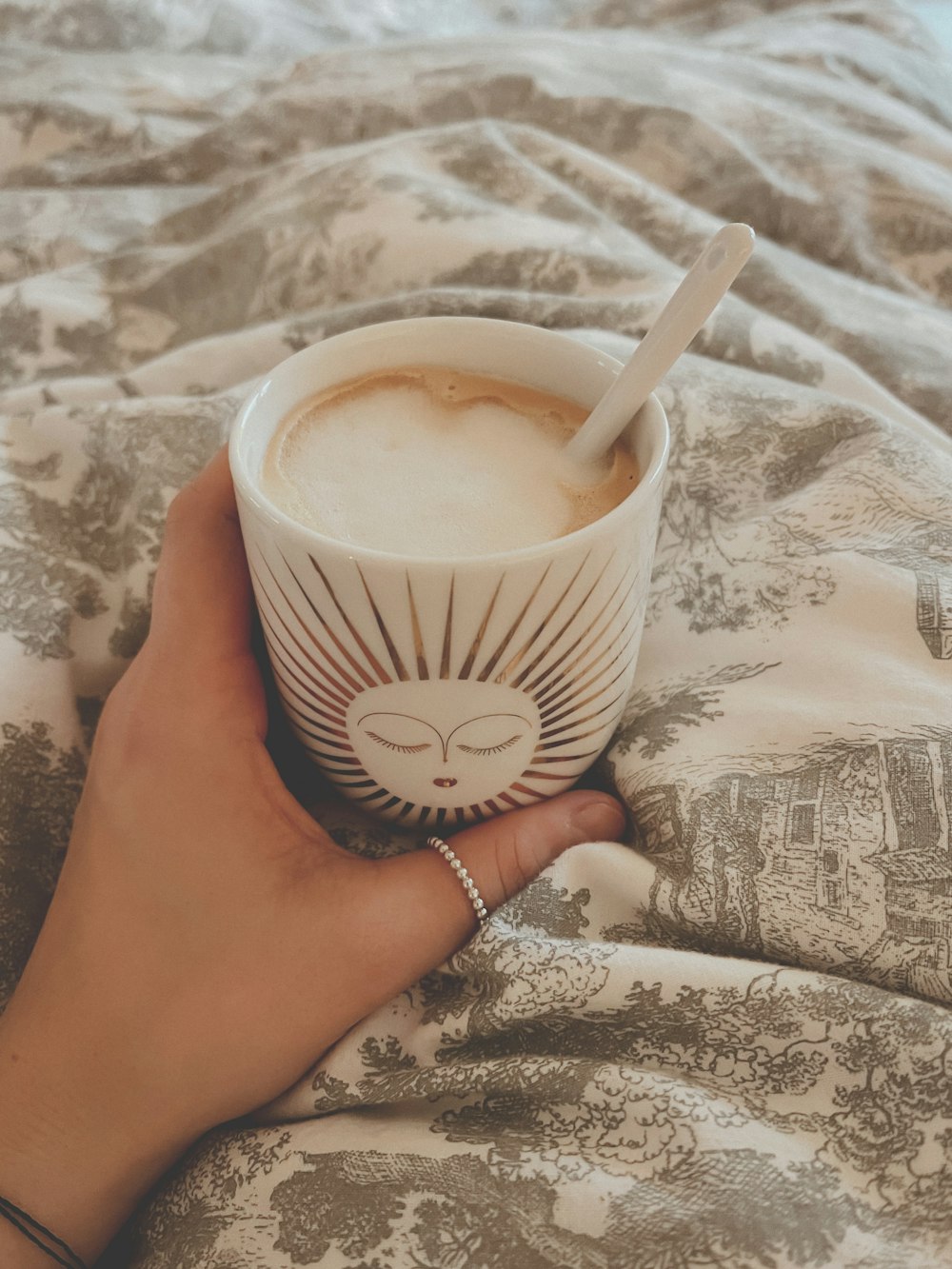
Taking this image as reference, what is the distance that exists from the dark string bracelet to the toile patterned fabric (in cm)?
3

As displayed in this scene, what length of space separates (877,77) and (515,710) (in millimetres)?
869

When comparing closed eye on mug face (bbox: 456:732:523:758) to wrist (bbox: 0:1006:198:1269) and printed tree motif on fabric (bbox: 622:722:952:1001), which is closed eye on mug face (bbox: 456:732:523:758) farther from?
wrist (bbox: 0:1006:198:1269)

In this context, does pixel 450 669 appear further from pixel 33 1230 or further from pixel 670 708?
pixel 33 1230

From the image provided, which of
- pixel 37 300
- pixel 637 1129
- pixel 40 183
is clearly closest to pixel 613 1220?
pixel 637 1129

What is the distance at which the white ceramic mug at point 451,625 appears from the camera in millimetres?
335

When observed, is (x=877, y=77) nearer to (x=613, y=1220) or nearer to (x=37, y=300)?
(x=37, y=300)

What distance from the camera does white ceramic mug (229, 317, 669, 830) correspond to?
335 millimetres

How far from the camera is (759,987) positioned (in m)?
0.36

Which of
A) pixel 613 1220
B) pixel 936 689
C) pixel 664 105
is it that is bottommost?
pixel 613 1220

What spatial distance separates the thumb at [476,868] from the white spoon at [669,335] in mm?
155

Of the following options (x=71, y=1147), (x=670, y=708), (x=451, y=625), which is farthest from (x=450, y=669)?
(x=71, y=1147)

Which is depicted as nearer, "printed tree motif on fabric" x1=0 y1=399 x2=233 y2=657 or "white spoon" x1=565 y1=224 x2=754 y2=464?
"white spoon" x1=565 y1=224 x2=754 y2=464

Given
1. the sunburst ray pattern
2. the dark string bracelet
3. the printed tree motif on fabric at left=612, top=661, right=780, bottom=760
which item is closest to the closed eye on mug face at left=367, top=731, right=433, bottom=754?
the sunburst ray pattern

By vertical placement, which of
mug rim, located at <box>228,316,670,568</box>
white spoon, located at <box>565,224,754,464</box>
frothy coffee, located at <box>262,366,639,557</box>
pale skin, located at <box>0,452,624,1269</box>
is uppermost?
white spoon, located at <box>565,224,754,464</box>
